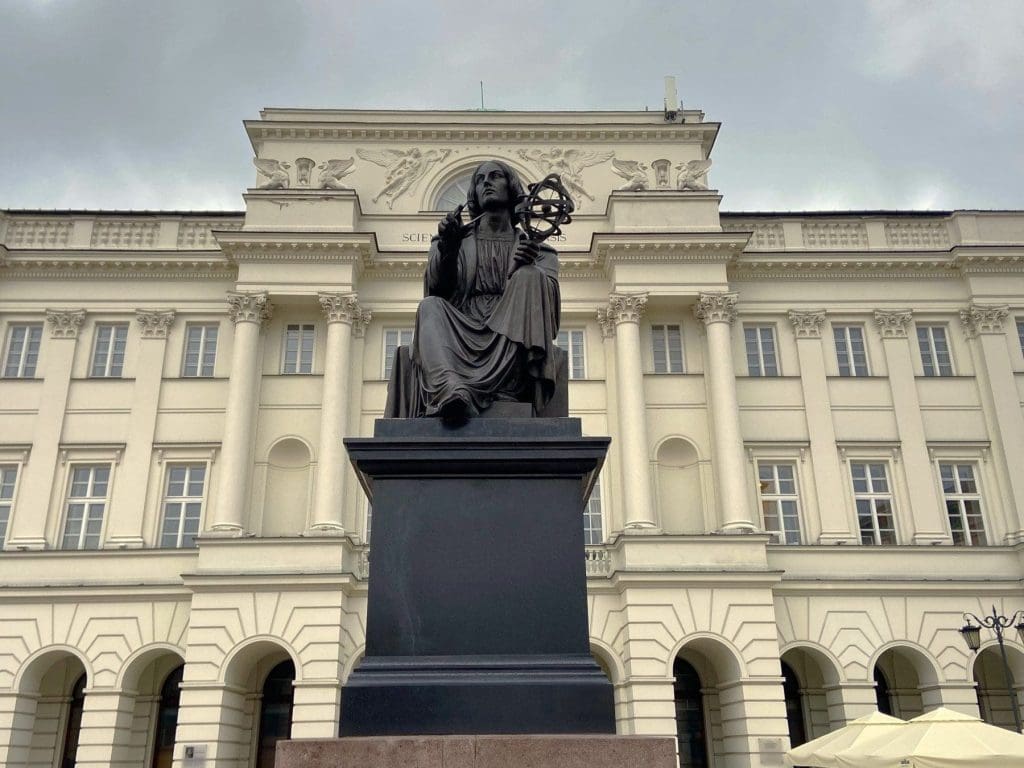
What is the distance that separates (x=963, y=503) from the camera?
2753 cm

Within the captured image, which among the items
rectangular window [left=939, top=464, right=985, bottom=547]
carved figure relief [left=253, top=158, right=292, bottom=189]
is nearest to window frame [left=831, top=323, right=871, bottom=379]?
rectangular window [left=939, top=464, right=985, bottom=547]

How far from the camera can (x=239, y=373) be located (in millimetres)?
26844

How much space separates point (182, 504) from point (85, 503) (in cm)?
A: 278

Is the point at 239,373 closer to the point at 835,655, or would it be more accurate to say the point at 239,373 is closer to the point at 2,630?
the point at 2,630

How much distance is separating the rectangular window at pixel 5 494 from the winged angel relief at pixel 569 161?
18390mm

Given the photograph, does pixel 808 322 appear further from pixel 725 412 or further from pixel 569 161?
pixel 569 161

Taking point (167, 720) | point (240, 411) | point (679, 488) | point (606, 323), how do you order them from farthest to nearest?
point (606, 323)
point (679, 488)
point (167, 720)
point (240, 411)

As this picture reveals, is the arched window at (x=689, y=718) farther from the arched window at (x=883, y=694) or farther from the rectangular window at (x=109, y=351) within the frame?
the rectangular window at (x=109, y=351)

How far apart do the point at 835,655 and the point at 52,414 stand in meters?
23.3

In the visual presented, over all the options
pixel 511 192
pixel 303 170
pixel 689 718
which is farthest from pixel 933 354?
pixel 511 192

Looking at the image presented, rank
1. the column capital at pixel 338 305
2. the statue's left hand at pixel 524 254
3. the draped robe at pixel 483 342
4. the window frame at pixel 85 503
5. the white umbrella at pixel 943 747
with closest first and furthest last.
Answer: the draped robe at pixel 483 342 < the statue's left hand at pixel 524 254 < the white umbrella at pixel 943 747 < the window frame at pixel 85 503 < the column capital at pixel 338 305

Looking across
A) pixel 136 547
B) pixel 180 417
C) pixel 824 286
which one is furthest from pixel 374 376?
pixel 824 286

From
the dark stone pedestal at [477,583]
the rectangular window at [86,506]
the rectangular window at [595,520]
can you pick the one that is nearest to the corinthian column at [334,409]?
the rectangular window at [86,506]

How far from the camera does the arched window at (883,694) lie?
88.9 feet
